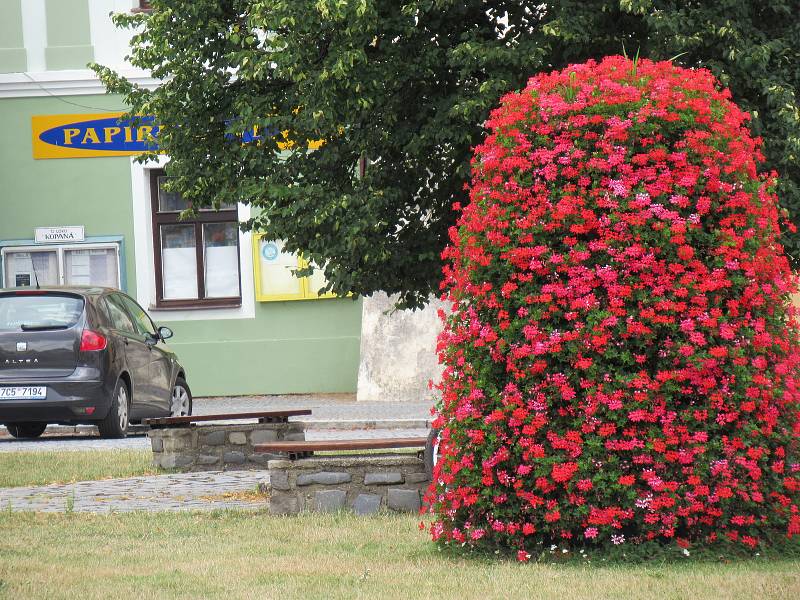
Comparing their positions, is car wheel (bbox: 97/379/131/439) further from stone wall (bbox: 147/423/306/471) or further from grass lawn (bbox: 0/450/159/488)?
stone wall (bbox: 147/423/306/471)

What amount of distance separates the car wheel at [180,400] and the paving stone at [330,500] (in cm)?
888

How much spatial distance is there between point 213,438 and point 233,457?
24cm

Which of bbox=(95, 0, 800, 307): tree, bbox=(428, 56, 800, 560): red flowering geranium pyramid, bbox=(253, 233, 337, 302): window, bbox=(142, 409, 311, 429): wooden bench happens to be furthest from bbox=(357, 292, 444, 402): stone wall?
bbox=(428, 56, 800, 560): red flowering geranium pyramid

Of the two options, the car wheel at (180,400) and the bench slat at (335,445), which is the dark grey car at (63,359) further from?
the bench slat at (335,445)

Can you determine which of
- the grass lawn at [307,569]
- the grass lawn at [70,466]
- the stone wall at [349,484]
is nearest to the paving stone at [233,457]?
the grass lawn at [70,466]

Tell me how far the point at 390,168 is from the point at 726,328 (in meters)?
5.02

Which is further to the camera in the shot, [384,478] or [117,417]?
[117,417]

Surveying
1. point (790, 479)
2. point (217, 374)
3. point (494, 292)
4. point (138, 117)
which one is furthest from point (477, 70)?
point (217, 374)

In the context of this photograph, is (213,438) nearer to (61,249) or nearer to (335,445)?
(335,445)

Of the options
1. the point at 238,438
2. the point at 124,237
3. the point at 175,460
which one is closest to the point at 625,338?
the point at 238,438

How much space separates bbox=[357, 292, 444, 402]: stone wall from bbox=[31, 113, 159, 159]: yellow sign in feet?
18.2

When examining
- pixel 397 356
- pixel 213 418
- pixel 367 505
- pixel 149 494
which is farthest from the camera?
pixel 397 356

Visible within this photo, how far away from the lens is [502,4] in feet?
37.7

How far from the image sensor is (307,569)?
708cm
